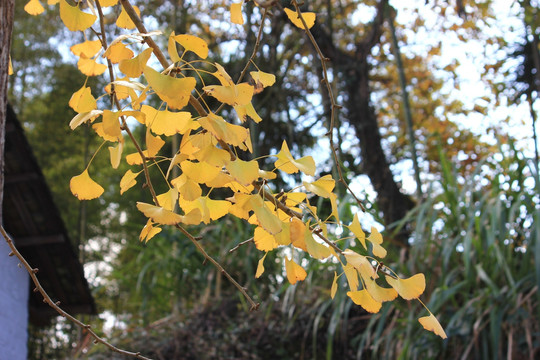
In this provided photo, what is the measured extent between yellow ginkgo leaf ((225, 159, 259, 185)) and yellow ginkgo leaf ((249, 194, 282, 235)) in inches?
1.0

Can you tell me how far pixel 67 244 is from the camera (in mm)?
3043

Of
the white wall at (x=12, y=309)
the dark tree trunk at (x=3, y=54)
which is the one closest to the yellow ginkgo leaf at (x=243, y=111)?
the dark tree trunk at (x=3, y=54)

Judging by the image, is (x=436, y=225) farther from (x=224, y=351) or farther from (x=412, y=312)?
(x=224, y=351)

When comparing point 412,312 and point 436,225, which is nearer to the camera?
point 412,312

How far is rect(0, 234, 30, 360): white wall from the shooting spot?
267 centimetres

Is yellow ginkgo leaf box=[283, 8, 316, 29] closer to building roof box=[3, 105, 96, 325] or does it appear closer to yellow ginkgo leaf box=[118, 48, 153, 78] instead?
yellow ginkgo leaf box=[118, 48, 153, 78]

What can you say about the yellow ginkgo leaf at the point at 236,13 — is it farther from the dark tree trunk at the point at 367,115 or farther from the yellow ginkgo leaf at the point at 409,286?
the dark tree trunk at the point at 367,115

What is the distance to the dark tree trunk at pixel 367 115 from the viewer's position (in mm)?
3879

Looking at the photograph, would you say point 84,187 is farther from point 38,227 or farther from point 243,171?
point 38,227

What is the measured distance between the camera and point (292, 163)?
694 millimetres

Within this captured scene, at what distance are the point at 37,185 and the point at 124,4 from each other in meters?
2.28

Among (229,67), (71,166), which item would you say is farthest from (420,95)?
(71,166)

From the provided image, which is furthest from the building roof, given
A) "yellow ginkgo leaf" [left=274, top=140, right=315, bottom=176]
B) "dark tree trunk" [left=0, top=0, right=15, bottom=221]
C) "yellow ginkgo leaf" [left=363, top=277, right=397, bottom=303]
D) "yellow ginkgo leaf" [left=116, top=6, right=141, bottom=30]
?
"yellow ginkgo leaf" [left=363, top=277, right=397, bottom=303]

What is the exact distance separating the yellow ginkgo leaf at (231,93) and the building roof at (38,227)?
7.32 feet
